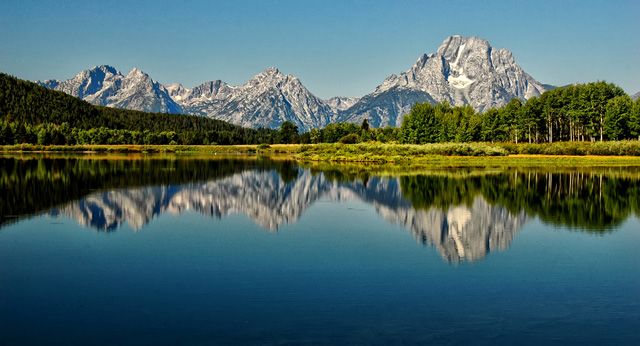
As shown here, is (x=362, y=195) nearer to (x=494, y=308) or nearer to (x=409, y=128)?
(x=494, y=308)

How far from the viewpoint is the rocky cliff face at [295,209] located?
32.6 metres

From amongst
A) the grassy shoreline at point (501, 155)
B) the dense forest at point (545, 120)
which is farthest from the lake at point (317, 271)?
the dense forest at point (545, 120)

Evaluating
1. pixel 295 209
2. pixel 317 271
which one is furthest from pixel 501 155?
pixel 317 271

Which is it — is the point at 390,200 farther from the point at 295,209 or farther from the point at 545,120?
the point at 545,120

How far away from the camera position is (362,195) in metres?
57.2

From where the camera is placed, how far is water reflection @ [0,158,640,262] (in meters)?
36.2

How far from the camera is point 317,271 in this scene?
24047 mm

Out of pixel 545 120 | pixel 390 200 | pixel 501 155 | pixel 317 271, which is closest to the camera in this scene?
pixel 317 271

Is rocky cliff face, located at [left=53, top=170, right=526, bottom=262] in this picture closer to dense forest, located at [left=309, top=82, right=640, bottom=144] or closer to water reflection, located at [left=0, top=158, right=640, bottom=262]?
water reflection, located at [left=0, top=158, right=640, bottom=262]

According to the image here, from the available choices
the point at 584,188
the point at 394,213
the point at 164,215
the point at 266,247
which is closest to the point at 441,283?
the point at 266,247

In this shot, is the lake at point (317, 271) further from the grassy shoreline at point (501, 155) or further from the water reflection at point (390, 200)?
the grassy shoreline at point (501, 155)

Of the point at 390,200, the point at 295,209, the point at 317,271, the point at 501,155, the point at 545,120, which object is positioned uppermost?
the point at 545,120

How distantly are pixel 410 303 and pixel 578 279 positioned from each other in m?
8.37

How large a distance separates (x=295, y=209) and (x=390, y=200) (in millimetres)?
10182
